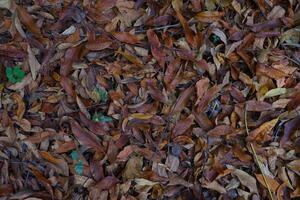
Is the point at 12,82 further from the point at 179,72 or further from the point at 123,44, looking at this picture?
the point at 179,72

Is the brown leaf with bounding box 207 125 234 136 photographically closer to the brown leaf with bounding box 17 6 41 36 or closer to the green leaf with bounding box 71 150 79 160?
the green leaf with bounding box 71 150 79 160

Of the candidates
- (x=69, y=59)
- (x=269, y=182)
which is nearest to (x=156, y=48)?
(x=69, y=59)

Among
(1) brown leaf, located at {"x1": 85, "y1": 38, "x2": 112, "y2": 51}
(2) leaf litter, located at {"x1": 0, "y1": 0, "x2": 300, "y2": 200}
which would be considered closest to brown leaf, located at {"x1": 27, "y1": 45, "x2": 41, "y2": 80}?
(2) leaf litter, located at {"x1": 0, "y1": 0, "x2": 300, "y2": 200}

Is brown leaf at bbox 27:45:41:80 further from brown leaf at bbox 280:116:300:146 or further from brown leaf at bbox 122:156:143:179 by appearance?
brown leaf at bbox 280:116:300:146

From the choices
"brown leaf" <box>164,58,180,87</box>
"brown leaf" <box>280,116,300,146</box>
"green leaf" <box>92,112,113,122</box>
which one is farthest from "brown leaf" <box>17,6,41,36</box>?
"brown leaf" <box>280,116,300,146</box>

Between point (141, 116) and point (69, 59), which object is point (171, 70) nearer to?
point (141, 116)

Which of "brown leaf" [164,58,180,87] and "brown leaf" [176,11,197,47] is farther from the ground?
"brown leaf" [176,11,197,47]

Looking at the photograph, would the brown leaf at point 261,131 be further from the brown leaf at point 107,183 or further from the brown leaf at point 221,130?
the brown leaf at point 107,183

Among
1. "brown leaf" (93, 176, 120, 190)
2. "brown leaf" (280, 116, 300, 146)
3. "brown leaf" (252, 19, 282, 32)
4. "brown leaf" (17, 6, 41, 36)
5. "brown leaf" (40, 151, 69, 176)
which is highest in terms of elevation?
"brown leaf" (17, 6, 41, 36)

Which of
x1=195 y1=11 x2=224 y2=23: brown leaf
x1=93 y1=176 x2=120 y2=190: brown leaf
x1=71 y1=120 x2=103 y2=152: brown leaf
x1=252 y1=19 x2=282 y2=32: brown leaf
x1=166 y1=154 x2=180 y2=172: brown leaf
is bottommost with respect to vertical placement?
x1=93 y1=176 x2=120 y2=190: brown leaf

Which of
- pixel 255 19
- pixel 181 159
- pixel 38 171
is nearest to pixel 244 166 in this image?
pixel 181 159
